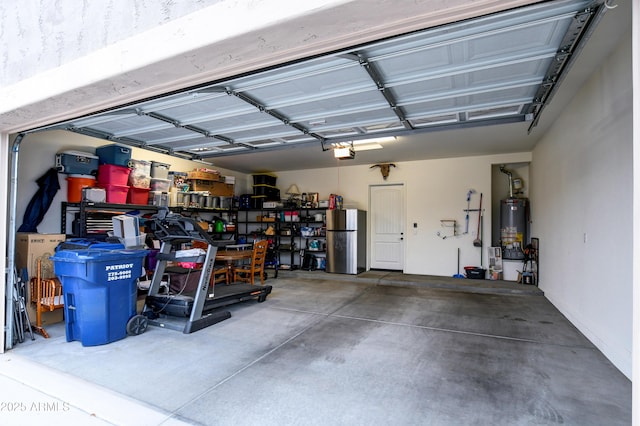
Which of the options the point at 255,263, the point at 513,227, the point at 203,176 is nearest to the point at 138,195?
the point at 203,176

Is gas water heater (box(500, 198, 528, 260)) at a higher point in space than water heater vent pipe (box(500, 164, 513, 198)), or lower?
lower

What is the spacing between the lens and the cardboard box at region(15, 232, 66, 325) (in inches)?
146

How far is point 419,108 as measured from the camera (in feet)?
11.6

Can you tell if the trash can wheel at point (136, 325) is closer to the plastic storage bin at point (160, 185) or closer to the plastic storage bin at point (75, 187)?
the plastic storage bin at point (75, 187)

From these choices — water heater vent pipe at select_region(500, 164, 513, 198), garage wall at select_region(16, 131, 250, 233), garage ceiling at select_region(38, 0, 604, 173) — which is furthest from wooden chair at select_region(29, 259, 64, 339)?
water heater vent pipe at select_region(500, 164, 513, 198)

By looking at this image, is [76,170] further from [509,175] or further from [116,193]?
[509,175]

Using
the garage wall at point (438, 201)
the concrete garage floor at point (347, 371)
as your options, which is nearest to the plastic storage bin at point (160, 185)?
the concrete garage floor at point (347, 371)

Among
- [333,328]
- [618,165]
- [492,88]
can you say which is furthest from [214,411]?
[618,165]

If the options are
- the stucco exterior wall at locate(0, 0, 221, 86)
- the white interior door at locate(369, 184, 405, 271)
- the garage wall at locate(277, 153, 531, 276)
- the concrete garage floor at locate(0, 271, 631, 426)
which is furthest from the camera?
the white interior door at locate(369, 184, 405, 271)

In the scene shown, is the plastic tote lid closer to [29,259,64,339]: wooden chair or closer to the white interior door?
[29,259,64,339]: wooden chair

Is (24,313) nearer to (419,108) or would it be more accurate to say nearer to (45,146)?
(45,146)

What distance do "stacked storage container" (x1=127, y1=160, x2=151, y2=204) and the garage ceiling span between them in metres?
0.63

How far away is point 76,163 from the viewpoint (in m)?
4.69

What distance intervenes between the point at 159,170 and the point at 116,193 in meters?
1.08
